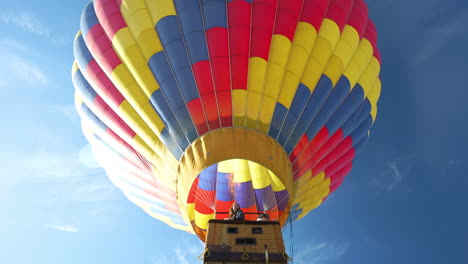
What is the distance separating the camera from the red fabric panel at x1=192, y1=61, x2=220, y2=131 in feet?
22.5

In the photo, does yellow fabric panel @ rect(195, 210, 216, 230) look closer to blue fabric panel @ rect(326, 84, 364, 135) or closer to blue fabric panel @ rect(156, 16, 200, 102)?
blue fabric panel @ rect(156, 16, 200, 102)

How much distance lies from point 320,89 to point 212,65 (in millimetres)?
2118

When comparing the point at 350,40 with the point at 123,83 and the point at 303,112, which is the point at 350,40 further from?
the point at 123,83

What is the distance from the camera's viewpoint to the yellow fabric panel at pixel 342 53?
7.52 m

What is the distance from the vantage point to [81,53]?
8305 mm

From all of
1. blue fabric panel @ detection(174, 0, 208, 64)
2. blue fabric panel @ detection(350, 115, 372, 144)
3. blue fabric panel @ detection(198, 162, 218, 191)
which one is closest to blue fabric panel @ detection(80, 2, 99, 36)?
blue fabric panel @ detection(174, 0, 208, 64)

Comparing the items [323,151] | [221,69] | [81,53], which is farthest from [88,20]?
[323,151]

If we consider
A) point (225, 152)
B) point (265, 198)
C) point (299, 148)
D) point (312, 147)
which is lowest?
point (225, 152)

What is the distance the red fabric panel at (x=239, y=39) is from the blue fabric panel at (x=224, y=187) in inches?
113

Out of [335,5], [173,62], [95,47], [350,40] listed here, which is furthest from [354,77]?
[95,47]

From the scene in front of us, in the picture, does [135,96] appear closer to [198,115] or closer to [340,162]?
[198,115]

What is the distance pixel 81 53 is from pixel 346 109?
18.9 ft

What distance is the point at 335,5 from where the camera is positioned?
25.3 feet

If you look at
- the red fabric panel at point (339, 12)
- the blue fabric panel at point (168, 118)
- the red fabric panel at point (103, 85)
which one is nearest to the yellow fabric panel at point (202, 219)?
the blue fabric panel at point (168, 118)
